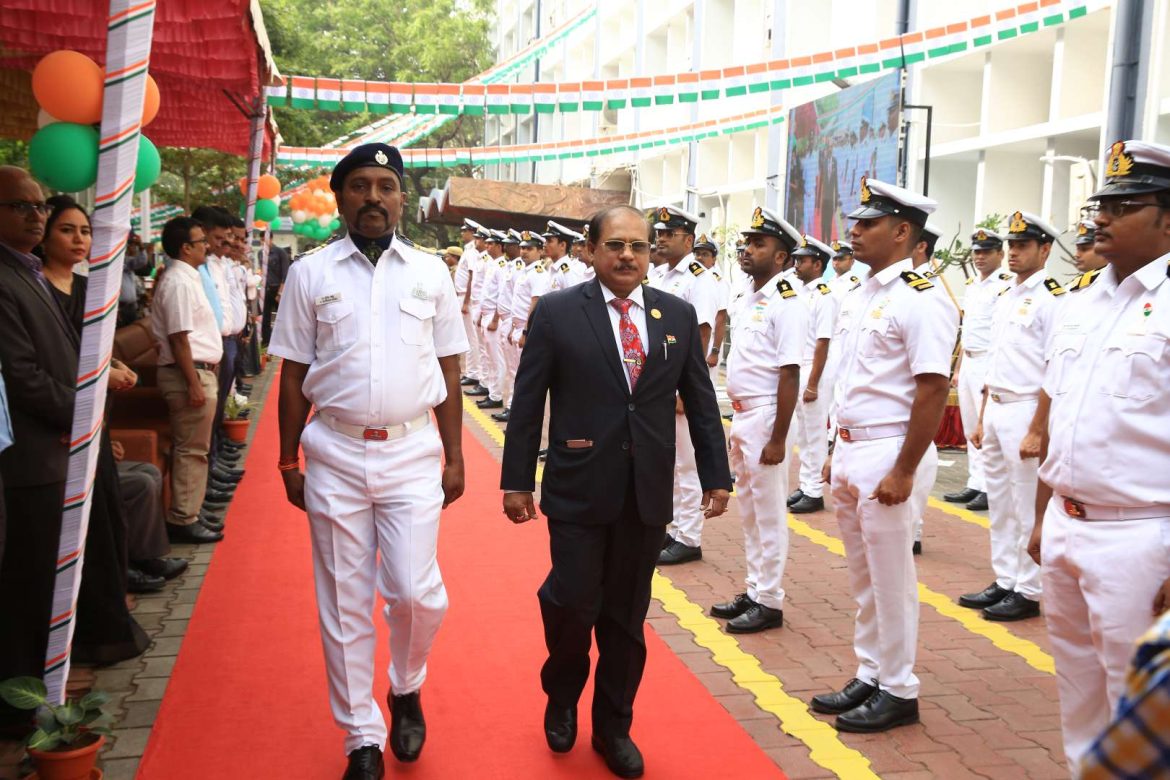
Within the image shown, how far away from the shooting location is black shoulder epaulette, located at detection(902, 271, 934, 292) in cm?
429

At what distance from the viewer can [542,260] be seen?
1312 centimetres

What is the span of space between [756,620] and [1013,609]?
1.56 m

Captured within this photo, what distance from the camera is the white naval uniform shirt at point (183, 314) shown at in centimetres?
680

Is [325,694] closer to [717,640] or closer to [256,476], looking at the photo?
[717,640]

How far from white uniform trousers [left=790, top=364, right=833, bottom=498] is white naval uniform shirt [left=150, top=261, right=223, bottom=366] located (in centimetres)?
471

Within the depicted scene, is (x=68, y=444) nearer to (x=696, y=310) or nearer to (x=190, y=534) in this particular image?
(x=190, y=534)

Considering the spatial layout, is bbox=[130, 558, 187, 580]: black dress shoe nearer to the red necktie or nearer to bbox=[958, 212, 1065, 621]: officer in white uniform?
the red necktie

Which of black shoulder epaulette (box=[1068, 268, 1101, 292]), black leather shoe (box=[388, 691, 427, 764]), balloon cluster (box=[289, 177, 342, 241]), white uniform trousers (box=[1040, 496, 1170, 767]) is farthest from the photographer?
balloon cluster (box=[289, 177, 342, 241])

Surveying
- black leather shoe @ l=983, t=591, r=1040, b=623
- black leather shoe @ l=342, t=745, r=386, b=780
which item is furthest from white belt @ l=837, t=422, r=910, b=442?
black leather shoe @ l=342, t=745, r=386, b=780

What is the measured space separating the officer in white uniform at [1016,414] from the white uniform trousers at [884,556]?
1.67 m

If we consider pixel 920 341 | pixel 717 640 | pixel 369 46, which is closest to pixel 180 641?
pixel 717 640

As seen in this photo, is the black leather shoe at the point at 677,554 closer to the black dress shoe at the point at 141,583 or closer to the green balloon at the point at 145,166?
the black dress shoe at the point at 141,583

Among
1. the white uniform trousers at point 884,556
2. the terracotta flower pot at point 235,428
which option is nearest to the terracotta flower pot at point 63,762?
the white uniform trousers at point 884,556

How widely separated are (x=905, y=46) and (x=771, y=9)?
10392 millimetres
